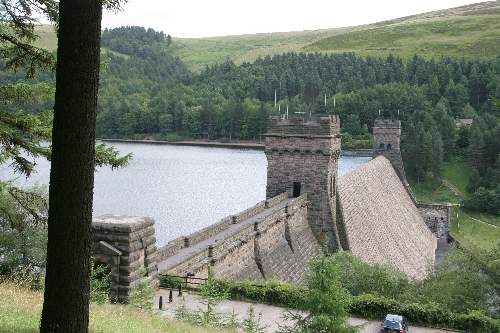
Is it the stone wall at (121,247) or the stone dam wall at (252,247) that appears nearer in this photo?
the stone wall at (121,247)

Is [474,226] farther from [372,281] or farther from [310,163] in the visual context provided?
[372,281]

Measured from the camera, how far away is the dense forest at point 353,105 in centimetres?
8556

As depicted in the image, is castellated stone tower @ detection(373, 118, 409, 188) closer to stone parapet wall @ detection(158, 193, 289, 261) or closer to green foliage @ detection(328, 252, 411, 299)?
stone parapet wall @ detection(158, 193, 289, 261)

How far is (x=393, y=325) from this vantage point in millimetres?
17594

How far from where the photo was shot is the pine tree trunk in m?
5.71

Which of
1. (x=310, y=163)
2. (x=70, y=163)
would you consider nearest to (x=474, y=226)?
(x=310, y=163)

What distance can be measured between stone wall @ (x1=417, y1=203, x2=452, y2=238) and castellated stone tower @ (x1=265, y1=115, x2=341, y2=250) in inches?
1307

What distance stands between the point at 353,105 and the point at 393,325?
106 meters

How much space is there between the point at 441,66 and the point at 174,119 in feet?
220

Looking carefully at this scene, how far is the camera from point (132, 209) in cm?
5409

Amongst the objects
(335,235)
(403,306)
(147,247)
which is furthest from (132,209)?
(147,247)

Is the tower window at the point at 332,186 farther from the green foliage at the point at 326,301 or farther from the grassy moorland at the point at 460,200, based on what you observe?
the grassy moorland at the point at 460,200

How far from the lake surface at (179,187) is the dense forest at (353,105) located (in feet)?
46.0

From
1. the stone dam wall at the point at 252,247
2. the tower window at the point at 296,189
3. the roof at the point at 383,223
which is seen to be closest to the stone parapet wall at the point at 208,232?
the stone dam wall at the point at 252,247
